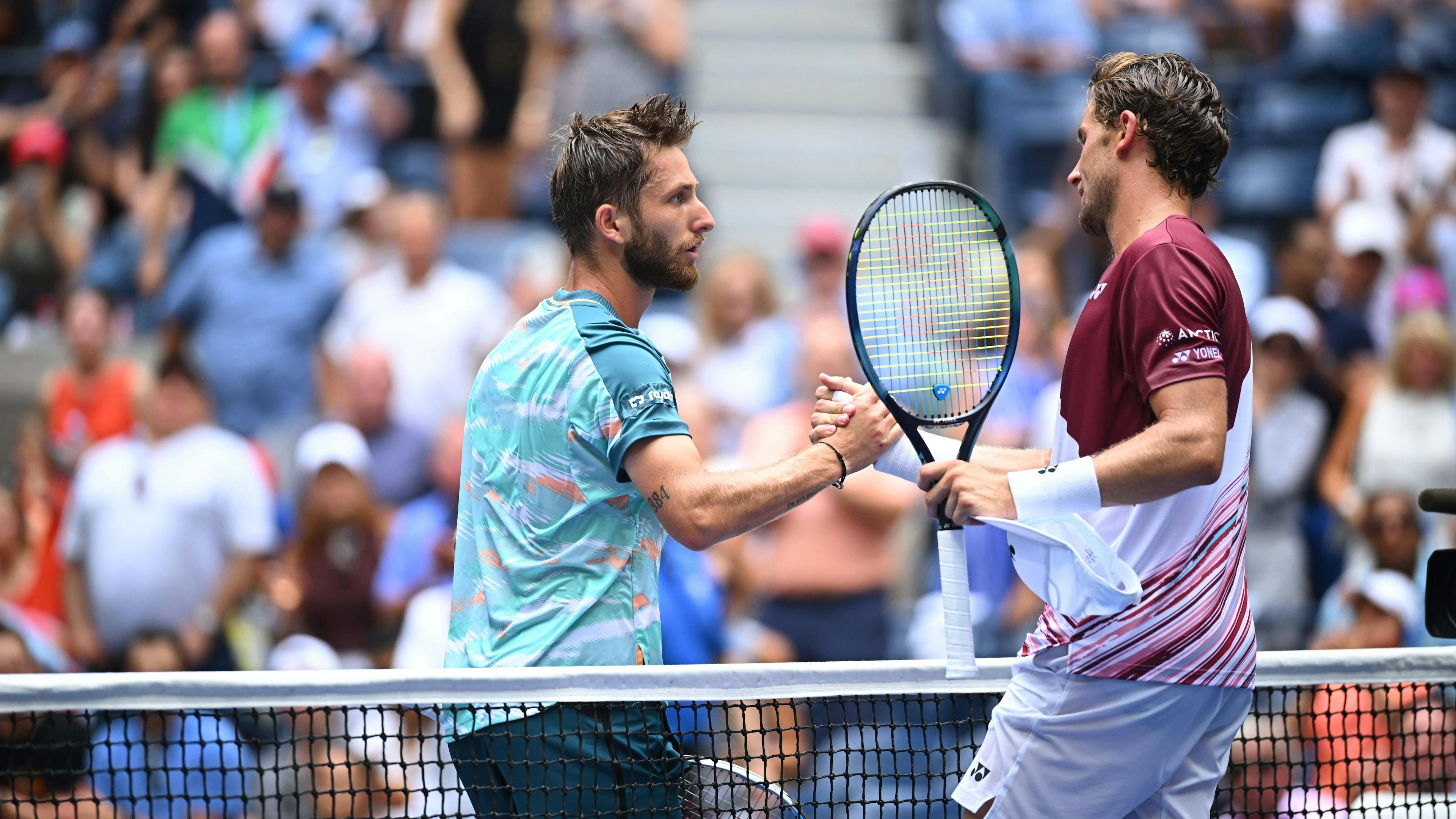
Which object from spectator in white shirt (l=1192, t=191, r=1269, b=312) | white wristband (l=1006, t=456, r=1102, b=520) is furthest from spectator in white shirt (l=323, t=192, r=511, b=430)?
white wristband (l=1006, t=456, r=1102, b=520)

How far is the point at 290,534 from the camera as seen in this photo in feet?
23.9

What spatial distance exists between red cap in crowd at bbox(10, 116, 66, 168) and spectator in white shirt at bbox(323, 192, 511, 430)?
8.51 feet

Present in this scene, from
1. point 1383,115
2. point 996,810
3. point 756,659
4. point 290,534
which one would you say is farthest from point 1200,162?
point 1383,115

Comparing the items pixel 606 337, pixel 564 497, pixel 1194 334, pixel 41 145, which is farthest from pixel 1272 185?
pixel 41 145

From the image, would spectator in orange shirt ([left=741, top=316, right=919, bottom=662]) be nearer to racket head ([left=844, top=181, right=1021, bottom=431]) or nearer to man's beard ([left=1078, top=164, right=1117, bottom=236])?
racket head ([left=844, top=181, right=1021, bottom=431])

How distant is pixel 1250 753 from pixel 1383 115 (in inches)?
174

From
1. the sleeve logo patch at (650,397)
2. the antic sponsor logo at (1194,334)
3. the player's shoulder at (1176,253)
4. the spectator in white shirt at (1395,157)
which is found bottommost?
the antic sponsor logo at (1194,334)

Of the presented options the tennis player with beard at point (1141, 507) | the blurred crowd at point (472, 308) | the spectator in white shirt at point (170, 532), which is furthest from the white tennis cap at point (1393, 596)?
the spectator in white shirt at point (170, 532)

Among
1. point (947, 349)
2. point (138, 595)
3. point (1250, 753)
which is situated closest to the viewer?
point (947, 349)

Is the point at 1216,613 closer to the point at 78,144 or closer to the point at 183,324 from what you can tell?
the point at 183,324

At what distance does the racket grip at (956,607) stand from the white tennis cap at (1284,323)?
4.31m

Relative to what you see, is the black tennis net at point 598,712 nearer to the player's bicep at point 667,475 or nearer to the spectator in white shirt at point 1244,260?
the player's bicep at point 667,475

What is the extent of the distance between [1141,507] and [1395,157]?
6.18m

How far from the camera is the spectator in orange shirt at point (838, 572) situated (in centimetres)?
619
